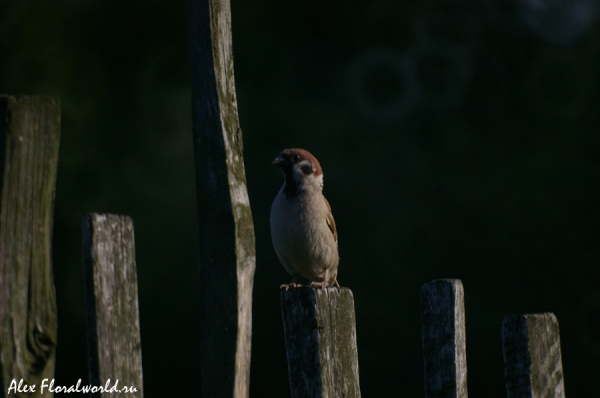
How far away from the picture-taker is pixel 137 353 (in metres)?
1.49

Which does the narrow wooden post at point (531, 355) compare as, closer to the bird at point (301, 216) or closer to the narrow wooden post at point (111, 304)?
the narrow wooden post at point (111, 304)

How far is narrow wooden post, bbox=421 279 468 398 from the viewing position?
6.92 feet

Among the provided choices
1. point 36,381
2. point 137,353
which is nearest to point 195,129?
point 137,353

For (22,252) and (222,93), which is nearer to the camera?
(22,252)

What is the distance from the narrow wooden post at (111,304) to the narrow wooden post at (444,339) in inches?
38.6

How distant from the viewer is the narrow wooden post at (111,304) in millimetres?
1428

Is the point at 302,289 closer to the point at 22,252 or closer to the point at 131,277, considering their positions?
the point at 131,277

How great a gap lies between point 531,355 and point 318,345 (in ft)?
2.33

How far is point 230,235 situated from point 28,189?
46cm

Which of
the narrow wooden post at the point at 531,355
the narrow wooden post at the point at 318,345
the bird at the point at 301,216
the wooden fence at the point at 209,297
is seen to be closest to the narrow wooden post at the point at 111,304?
the wooden fence at the point at 209,297

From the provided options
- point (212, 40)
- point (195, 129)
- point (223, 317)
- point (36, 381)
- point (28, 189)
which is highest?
point (212, 40)

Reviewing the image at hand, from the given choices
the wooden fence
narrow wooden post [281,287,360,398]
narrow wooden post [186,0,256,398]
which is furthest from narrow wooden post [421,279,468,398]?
narrow wooden post [186,0,256,398]

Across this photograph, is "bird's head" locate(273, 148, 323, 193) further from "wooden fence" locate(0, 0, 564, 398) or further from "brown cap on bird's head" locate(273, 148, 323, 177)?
"wooden fence" locate(0, 0, 564, 398)

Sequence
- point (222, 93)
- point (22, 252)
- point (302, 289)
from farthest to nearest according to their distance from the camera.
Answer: point (302, 289), point (222, 93), point (22, 252)
